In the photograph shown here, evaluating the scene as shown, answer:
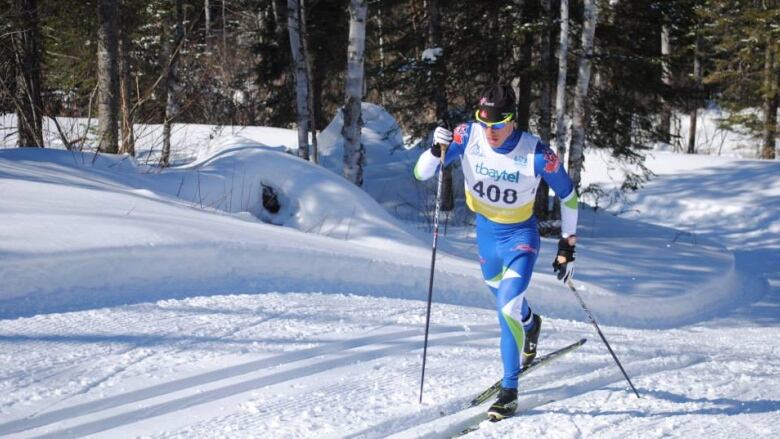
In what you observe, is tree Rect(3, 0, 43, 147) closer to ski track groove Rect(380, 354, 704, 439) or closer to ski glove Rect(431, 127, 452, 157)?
ski glove Rect(431, 127, 452, 157)

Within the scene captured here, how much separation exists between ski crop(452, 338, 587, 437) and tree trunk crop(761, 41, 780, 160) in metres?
21.5

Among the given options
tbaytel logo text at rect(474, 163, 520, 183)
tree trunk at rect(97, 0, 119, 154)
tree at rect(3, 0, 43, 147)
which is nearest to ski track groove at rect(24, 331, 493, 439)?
tbaytel logo text at rect(474, 163, 520, 183)

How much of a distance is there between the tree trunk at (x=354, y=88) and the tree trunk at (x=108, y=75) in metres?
3.73

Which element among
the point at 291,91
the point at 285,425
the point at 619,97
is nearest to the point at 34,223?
the point at 285,425

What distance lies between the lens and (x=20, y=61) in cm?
1088

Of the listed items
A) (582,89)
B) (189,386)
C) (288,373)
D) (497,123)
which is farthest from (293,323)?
(582,89)

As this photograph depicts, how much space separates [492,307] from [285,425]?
3.77m

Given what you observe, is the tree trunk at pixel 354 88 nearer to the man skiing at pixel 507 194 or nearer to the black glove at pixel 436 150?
the black glove at pixel 436 150

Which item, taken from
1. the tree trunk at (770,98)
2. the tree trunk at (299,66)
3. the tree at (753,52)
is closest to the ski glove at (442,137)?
the tree trunk at (299,66)

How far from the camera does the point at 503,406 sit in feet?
14.3

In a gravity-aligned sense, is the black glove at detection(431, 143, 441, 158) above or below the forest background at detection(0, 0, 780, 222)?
below

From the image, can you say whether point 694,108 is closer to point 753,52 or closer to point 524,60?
point 753,52

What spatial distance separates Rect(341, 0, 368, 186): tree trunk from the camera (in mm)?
10844

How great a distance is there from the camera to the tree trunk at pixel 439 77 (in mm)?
14305
